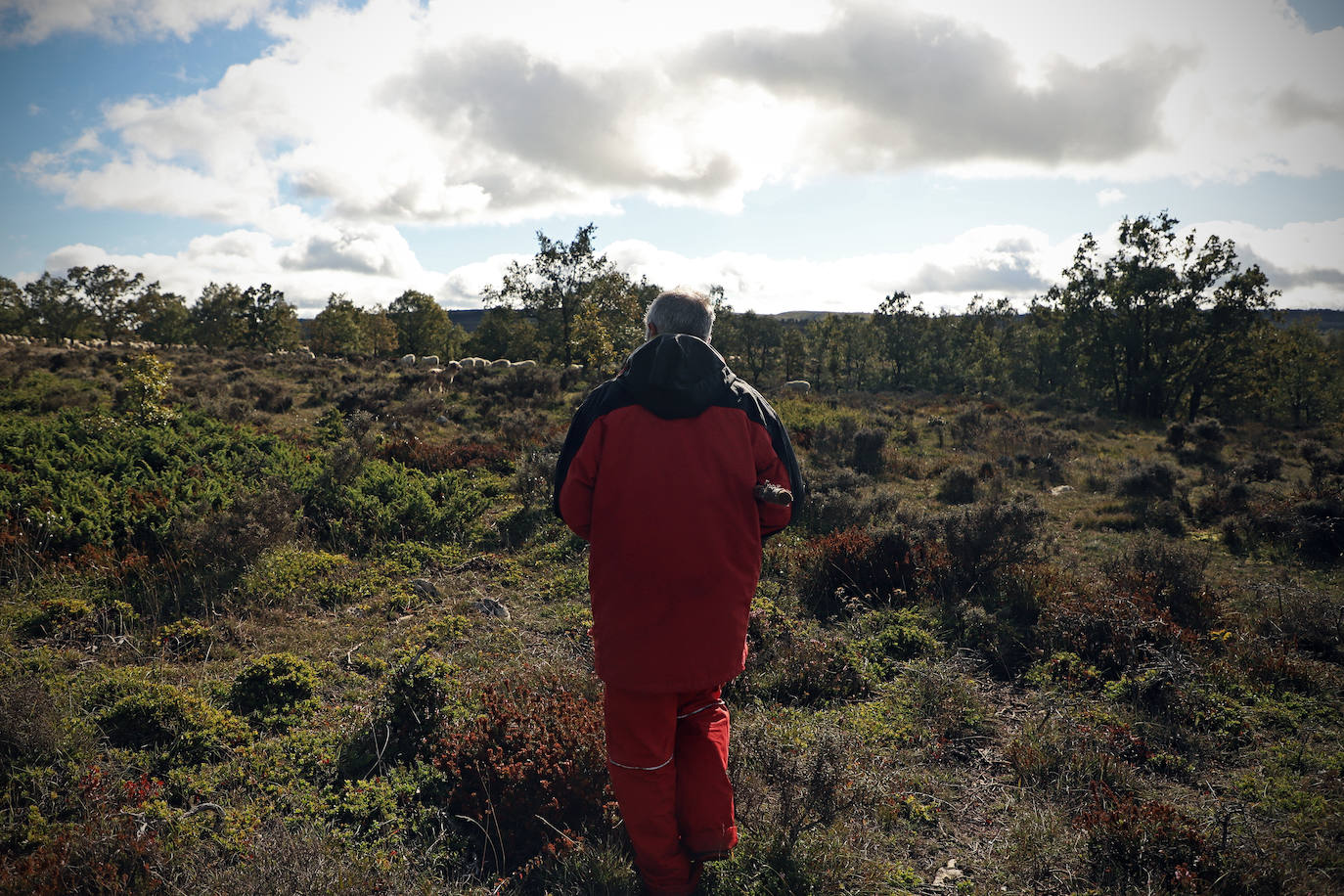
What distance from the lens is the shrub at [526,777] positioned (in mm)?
3135

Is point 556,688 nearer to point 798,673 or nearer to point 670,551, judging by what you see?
point 798,673

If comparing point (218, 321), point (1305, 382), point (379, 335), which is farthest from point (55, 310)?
point (1305, 382)

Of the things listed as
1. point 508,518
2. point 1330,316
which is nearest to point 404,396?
point 508,518

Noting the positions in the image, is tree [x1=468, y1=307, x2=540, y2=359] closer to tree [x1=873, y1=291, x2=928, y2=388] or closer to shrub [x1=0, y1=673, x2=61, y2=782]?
tree [x1=873, y1=291, x2=928, y2=388]

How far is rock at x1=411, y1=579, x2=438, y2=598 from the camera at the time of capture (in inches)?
243

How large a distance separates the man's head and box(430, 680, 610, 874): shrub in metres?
2.34

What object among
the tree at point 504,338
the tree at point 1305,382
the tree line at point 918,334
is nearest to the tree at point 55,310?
the tree line at point 918,334

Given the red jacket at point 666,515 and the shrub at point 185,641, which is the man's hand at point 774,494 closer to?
the red jacket at point 666,515

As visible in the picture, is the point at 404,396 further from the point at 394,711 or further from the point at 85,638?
the point at 394,711

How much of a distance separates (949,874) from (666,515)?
222 centimetres

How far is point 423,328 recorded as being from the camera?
6022 cm

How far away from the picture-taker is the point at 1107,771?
350 centimetres

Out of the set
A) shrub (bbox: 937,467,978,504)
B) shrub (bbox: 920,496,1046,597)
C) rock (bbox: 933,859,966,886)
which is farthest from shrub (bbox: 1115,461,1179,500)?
rock (bbox: 933,859,966,886)

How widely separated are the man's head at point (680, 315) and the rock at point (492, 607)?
402cm
